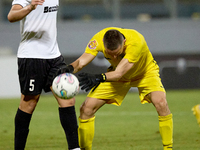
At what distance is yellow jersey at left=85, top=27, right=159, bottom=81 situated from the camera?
378cm

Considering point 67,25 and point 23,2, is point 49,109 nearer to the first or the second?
point 23,2

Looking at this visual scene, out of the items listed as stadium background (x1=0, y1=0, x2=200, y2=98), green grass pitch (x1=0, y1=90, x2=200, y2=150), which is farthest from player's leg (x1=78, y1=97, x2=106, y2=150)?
stadium background (x1=0, y1=0, x2=200, y2=98)

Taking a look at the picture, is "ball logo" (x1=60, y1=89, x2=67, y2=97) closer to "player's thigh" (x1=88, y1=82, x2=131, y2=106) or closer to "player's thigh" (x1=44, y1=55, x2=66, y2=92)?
"player's thigh" (x1=44, y1=55, x2=66, y2=92)

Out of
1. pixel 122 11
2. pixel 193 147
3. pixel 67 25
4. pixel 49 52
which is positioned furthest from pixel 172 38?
pixel 49 52

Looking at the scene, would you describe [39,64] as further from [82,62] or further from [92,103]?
[92,103]

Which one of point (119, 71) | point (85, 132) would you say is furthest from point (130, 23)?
point (119, 71)

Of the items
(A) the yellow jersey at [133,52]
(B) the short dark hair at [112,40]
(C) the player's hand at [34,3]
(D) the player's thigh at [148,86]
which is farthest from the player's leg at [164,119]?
(C) the player's hand at [34,3]

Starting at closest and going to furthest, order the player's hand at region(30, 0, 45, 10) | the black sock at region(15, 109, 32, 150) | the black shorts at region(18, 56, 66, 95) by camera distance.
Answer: the player's hand at region(30, 0, 45, 10) → the black shorts at region(18, 56, 66, 95) → the black sock at region(15, 109, 32, 150)

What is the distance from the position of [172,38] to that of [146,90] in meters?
13.0

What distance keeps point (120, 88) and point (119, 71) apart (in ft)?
1.87

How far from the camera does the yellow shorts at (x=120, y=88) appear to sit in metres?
4.09

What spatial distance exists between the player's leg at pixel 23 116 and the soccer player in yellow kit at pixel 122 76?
0.59 meters

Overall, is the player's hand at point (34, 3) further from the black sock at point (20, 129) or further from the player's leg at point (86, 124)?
the player's leg at point (86, 124)

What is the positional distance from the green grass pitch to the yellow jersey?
3.47 feet
